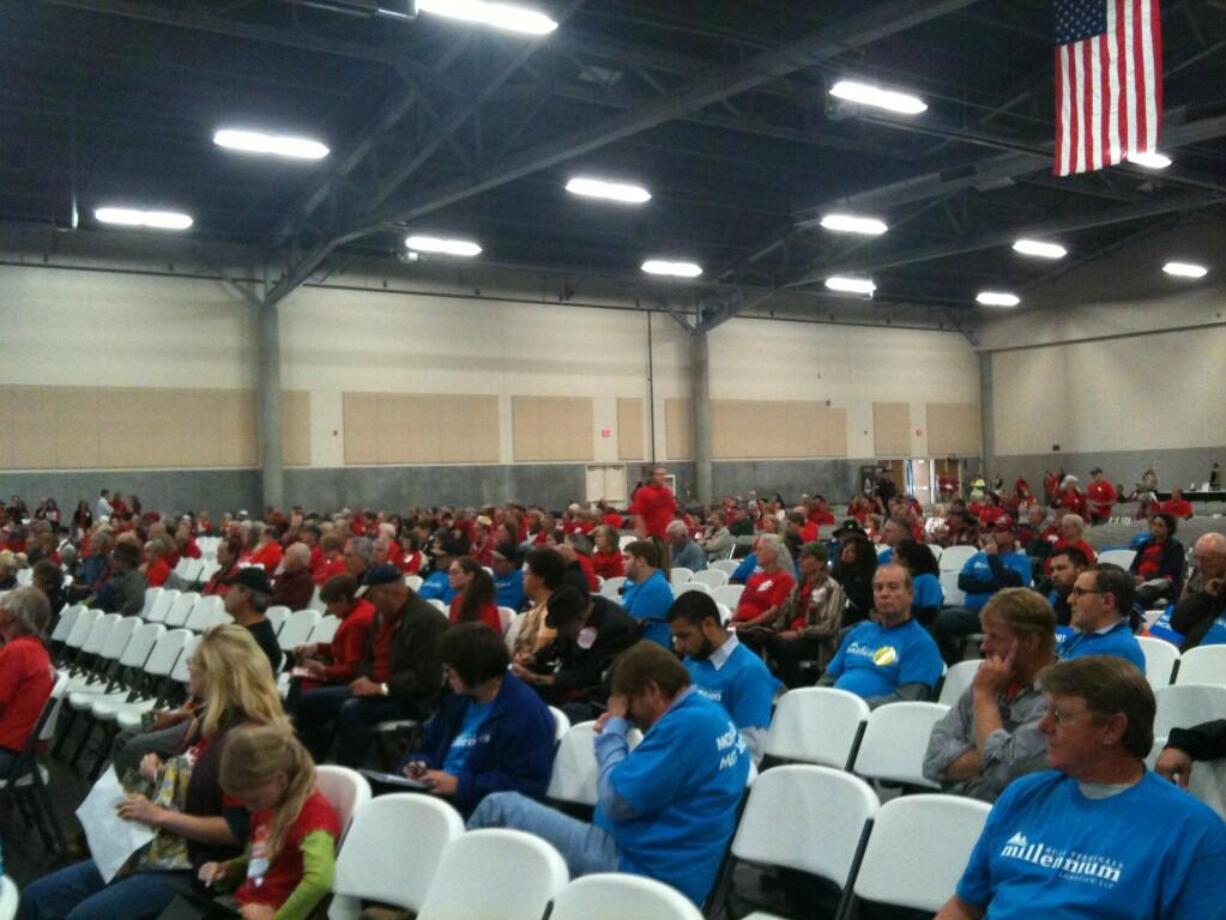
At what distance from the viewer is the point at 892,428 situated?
28.1m

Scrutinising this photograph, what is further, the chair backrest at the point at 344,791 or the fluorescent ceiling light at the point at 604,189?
the fluorescent ceiling light at the point at 604,189

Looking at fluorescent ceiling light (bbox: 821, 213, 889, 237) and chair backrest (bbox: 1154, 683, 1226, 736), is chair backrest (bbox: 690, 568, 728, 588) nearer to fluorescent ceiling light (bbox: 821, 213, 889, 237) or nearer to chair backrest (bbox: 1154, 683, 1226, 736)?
chair backrest (bbox: 1154, 683, 1226, 736)

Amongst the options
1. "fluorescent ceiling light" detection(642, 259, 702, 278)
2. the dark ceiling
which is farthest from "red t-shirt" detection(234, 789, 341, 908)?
"fluorescent ceiling light" detection(642, 259, 702, 278)

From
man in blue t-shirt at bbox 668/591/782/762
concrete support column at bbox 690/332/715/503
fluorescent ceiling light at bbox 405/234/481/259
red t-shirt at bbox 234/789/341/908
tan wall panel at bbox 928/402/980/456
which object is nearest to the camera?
red t-shirt at bbox 234/789/341/908

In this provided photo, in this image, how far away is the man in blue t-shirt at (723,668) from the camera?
3.88m

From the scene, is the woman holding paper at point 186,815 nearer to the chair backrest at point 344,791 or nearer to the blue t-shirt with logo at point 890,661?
the chair backrest at point 344,791

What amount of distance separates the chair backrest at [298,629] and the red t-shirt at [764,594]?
261 centimetres

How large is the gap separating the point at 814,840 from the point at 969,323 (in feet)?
92.9

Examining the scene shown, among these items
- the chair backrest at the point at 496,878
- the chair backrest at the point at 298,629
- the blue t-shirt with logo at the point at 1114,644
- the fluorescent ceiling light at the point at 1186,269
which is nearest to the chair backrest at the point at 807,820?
the chair backrest at the point at 496,878

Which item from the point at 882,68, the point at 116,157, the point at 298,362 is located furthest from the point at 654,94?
the point at 298,362

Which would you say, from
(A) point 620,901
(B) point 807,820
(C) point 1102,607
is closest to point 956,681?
(C) point 1102,607

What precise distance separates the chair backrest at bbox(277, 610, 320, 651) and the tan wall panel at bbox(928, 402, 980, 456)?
2399 cm

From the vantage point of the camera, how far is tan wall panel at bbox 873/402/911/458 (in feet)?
91.6

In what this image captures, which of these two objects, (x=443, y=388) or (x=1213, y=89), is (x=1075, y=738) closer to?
(x=1213, y=89)
